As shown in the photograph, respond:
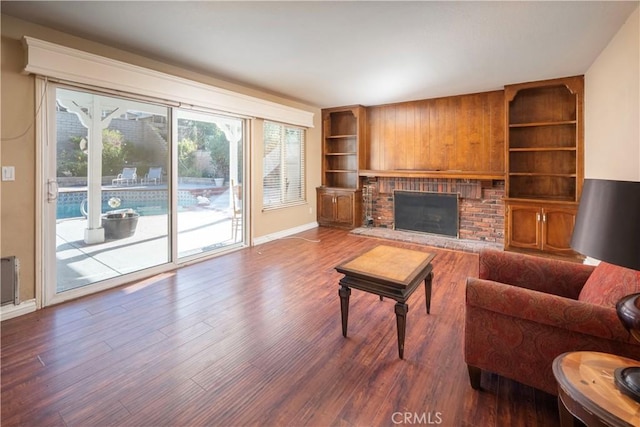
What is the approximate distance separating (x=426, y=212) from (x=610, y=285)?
4.33 metres

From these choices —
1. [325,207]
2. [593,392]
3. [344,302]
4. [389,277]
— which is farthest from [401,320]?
[325,207]

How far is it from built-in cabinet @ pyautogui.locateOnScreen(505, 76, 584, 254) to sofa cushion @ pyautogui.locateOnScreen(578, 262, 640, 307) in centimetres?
303

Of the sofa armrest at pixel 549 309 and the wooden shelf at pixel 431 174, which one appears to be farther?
the wooden shelf at pixel 431 174

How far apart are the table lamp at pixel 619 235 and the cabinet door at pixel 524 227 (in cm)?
380

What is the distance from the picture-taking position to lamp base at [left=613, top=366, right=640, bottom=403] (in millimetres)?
1061

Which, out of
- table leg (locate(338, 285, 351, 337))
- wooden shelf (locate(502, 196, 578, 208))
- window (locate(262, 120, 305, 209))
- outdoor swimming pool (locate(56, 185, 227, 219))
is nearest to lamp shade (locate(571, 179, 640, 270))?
table leg (locate(338, 285, 351, 337))

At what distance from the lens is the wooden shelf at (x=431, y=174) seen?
493 cm

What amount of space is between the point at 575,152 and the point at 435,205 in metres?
2.12

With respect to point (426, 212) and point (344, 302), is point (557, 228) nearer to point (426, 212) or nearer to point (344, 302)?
point (426, 212)

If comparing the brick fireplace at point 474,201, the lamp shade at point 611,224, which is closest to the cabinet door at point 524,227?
the brick fireplace at point 474,201

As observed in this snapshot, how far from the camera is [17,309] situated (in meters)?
2.68

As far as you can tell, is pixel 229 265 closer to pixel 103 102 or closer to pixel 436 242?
pixel 103 102

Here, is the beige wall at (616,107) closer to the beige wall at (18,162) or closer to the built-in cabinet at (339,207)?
the built-in cabinet at (339,207)

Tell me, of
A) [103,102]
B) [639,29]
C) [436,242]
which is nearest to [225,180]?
[103,102]
